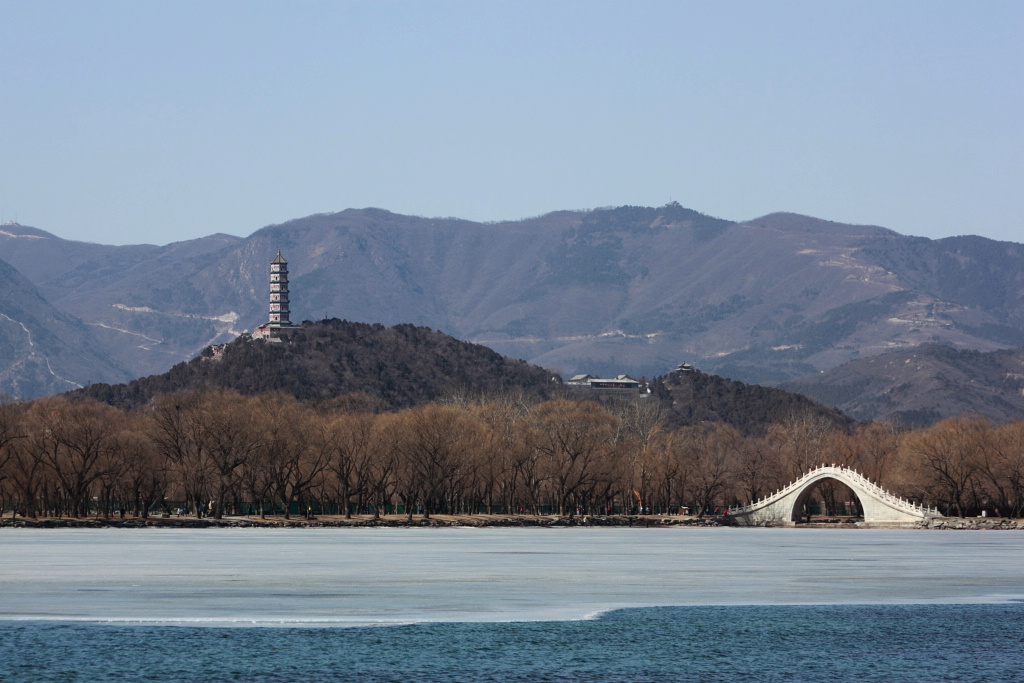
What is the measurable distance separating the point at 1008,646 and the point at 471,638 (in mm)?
15835

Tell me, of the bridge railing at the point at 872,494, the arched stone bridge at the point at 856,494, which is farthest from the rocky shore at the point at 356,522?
the bridge railing at the point at 872,494

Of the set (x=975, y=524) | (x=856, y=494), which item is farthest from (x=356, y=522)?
(x=975, y=524)

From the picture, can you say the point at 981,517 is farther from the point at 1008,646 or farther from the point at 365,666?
the point at 365,666

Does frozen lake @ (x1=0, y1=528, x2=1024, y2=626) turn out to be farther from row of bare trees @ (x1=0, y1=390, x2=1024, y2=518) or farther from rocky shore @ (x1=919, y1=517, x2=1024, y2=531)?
rocky shore @ (x1=919, y1=517, x2=1024, y2=531)

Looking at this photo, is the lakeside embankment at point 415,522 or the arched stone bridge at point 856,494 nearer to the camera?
the lakeside embankment at point 415,522

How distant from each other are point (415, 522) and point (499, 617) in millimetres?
85073

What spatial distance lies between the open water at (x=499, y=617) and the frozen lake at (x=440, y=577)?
0.52 feet

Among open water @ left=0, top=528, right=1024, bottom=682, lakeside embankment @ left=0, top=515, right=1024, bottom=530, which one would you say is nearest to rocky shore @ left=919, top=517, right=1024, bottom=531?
lakeside embankment @ left=0, top=515, right=1024, bottom=530

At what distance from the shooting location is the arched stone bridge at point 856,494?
142 meters

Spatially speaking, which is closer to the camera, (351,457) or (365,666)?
(365,666)

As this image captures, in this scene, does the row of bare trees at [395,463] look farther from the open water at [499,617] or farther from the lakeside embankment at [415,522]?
the open water at [499,617]

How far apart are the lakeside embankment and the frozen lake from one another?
19.7 metres

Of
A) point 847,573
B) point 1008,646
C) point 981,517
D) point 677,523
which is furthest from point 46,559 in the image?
point 981,517

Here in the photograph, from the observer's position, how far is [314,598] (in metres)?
50.1
